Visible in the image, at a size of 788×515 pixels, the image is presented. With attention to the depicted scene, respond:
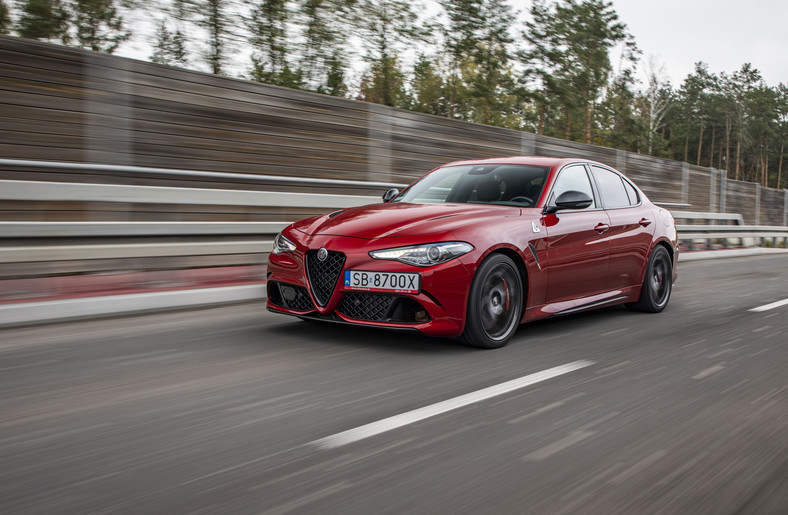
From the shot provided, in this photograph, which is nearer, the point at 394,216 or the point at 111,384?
the point at 111,384

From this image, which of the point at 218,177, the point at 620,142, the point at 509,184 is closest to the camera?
the point at 509,184

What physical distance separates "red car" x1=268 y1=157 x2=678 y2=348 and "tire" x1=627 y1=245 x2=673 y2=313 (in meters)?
0.23

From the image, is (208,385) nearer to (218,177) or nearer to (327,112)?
(218,177)

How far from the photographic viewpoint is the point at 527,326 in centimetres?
639

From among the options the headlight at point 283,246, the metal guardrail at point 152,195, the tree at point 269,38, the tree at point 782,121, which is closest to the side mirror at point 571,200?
the headlight at point 283,246

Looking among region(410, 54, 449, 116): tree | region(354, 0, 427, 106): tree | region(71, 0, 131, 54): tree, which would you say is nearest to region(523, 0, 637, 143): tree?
region(410, 54, 449, 116): tree

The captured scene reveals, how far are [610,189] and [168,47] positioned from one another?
8.23 m

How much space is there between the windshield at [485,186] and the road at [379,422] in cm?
114

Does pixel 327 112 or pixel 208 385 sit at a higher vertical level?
pixel 327 112

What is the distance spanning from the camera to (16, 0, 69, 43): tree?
33.4ft

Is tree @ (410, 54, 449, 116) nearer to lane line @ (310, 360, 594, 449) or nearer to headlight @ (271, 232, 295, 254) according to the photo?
headlight @ (271, 232, 295, 254)

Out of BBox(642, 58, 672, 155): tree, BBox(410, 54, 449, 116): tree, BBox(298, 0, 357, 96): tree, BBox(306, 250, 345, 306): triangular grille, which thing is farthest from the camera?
BBox(642, 58, 672, 155): tree

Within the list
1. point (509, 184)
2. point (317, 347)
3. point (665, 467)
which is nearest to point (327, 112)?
point (509, 184)

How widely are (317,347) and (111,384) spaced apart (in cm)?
149
